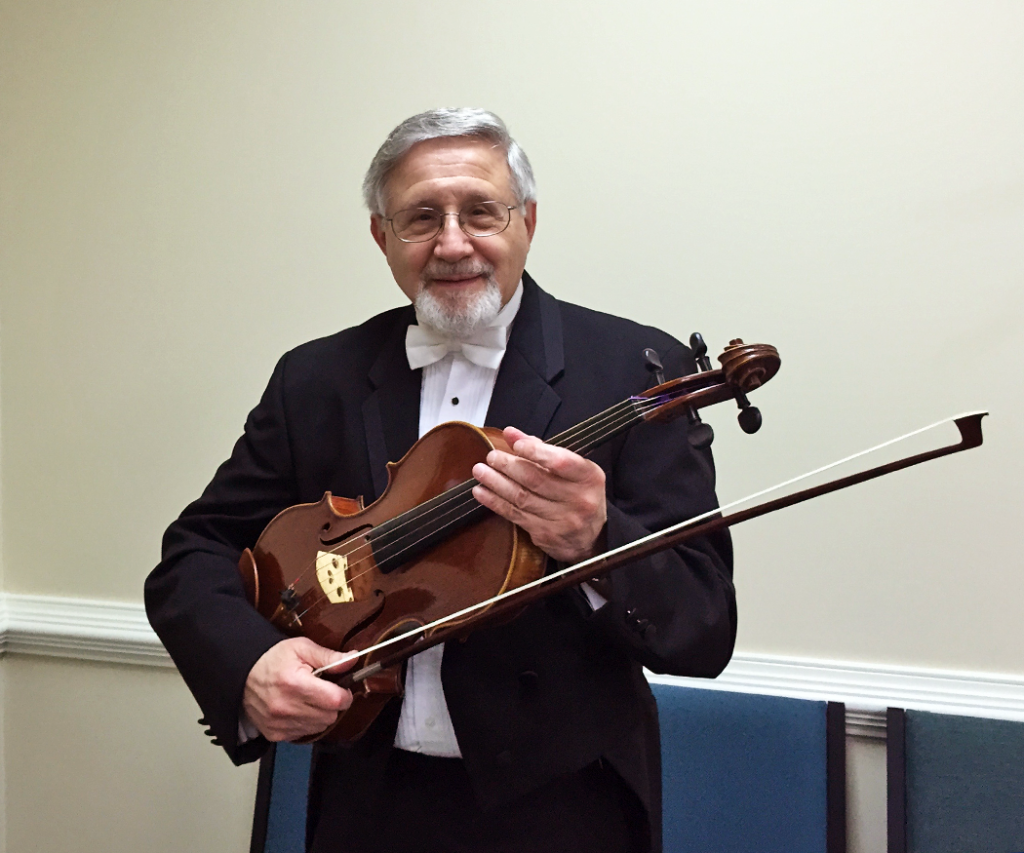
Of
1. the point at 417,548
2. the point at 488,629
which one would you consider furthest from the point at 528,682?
the point at 417,548

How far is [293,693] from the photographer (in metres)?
1.15

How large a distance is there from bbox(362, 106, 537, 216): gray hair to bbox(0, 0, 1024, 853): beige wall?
27.2 inches

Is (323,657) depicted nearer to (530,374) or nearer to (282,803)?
(530,374)

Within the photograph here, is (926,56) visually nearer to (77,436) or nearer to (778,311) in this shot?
(778,311)

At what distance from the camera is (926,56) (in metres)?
1.81

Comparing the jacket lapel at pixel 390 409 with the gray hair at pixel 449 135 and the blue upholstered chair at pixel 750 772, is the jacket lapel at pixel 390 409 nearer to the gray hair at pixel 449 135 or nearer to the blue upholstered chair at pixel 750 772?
the gray hair at pixel 449 135


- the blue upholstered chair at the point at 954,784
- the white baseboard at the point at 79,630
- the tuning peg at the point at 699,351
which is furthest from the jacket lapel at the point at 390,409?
the white baseboard at the point at 79,630

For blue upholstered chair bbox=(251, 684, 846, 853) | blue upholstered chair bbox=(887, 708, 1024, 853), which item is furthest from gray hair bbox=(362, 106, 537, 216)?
blue upholstered chair bbox=(887, 708, 1024, 853)

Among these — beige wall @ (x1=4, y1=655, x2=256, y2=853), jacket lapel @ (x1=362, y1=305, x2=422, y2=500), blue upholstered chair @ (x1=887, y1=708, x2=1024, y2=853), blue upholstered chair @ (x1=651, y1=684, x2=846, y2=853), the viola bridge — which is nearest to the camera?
the viola bridge

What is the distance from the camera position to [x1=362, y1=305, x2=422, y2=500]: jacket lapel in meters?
1.36

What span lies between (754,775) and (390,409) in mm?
1102

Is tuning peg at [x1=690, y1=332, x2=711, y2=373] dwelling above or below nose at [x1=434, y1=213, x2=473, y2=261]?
below

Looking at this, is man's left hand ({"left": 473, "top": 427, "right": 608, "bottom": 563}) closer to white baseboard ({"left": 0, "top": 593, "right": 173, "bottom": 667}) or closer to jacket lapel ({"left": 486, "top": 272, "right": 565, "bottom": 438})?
jacket lapel ({"left": 486, "top": 272, "right": 565, "bottom": 438})

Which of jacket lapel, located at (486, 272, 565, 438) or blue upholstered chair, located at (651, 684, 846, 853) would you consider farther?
blue upholstered chair, located at (651, 684, 846, 853)
